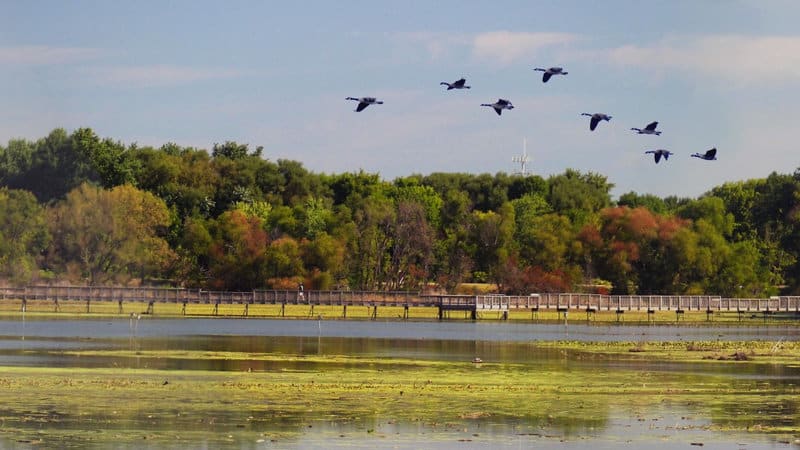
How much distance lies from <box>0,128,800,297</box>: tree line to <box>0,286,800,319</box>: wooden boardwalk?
764 centimetres

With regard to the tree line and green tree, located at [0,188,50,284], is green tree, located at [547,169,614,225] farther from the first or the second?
green tree, located at [0,188,50,284]

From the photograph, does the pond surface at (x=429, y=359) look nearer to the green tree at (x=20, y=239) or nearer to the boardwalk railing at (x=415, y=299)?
the boardwalk railing at (x=415, y=299)

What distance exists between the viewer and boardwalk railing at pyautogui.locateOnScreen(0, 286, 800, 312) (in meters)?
122

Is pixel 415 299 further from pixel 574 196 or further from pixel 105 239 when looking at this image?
pixel 574 196

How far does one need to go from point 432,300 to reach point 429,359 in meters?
59.0

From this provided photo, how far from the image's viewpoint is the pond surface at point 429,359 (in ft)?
124

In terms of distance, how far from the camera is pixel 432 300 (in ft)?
414

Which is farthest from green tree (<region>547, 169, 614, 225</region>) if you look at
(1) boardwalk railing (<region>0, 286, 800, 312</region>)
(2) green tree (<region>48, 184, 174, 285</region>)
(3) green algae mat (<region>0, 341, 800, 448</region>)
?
(3) green algae mat (<region>0, 341, 800, 448</region>)

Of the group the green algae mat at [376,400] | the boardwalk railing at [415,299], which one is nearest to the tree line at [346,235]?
the boardwalk railing at [415,299]

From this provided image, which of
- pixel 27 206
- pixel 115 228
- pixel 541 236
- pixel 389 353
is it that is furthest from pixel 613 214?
pixel 389 353

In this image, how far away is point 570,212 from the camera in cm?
15512

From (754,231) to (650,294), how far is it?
25052mm

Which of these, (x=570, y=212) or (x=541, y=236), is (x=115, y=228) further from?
(x=570, y=212)

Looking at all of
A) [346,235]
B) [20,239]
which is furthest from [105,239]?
[346,235]
